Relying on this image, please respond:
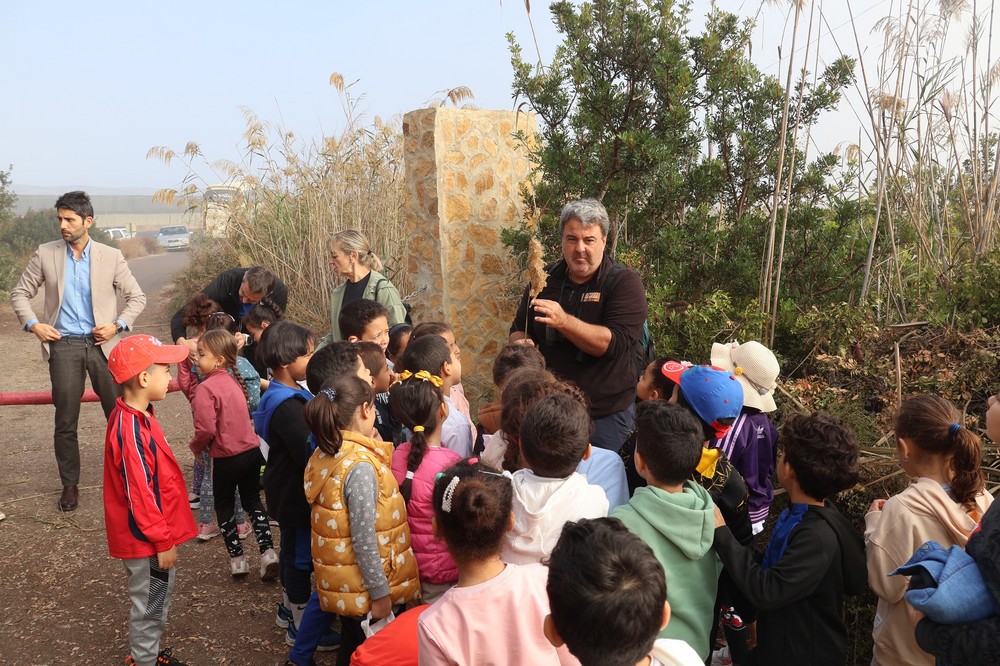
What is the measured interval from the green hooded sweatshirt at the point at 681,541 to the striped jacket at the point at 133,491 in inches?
71.9

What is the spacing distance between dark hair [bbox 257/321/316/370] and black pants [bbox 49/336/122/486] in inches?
81.9

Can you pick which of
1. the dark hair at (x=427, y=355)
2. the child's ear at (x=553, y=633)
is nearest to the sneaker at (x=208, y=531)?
the dark hair at (x=427, y=355)

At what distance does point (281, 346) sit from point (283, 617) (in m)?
1.27

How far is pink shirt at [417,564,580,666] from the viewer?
5.90ft

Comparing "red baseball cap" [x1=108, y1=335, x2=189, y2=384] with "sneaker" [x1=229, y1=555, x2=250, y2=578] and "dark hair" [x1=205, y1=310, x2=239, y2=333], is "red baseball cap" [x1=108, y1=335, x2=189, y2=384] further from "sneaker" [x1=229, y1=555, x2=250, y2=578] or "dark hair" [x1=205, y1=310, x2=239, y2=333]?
"dark hair" [x1=205, y1=310, x2=239, y2=333]

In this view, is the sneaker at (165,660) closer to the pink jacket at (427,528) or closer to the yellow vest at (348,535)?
the yellow vest at (348,535)

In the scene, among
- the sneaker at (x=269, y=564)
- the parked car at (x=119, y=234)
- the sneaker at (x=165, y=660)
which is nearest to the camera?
the sneaker at (x=165, y=660)

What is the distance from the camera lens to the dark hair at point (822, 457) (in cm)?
218

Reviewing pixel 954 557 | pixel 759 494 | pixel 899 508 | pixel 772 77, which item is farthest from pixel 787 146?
pixel 954 557

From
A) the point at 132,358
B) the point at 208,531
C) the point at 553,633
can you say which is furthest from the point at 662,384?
the point at 208,531

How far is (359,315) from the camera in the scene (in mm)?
3967

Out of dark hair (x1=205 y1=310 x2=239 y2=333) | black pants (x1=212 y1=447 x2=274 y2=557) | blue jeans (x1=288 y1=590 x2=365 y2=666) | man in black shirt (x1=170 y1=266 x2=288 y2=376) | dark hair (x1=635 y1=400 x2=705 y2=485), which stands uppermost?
man in black shirt (x1=170 y1=266 x2=288 y2=376)

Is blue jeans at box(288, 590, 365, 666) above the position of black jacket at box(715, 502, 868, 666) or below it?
below

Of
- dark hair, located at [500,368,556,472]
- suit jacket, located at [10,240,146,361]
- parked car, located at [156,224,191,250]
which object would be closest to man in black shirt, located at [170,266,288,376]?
suit jacket, located at [10,240,146,361]
